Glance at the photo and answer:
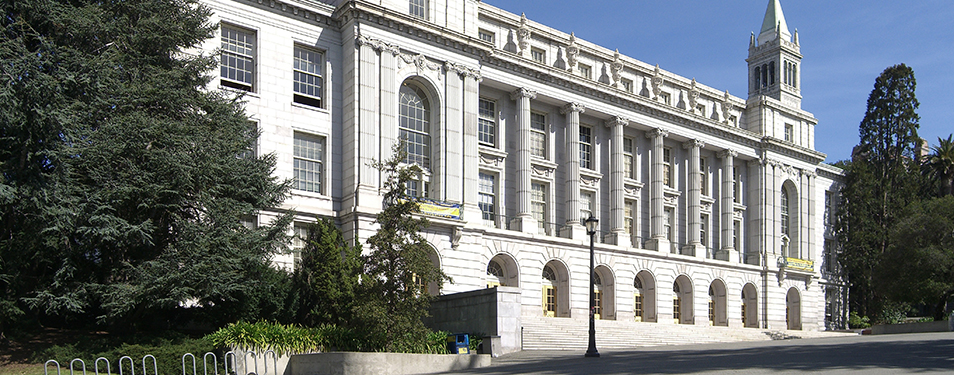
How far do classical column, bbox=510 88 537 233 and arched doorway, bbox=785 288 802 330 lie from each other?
26808 millimetres

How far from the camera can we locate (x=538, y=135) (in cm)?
4938

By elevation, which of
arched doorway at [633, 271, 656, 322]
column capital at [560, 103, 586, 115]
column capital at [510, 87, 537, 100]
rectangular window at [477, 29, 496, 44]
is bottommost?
arched doorway at [633, 271, 656, 322]

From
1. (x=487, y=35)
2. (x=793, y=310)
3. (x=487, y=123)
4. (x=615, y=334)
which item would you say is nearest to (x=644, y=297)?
(x=615, y=334)

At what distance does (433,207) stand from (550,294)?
1224 cm

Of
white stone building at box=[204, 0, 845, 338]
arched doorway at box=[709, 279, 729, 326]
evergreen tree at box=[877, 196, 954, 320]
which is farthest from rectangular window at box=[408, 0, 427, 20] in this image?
evergreen tree at box=[877, 196, 954, 320]

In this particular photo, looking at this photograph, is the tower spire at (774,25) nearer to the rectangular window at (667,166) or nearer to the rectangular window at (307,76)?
the rectangular window at (667,166)

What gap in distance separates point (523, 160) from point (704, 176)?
18.2m

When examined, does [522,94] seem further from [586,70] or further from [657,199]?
[657,199]

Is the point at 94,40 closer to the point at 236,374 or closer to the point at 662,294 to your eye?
the point at 236,374

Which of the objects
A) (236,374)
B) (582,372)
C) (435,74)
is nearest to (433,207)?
(435,74)

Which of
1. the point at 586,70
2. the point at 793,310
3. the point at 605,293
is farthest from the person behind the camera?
the point at 793,310

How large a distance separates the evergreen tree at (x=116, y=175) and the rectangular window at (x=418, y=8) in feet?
44.3

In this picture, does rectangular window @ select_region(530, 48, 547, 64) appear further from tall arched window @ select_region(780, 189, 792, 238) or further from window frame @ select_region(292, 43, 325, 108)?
tall arched window @ select_region(780, 189, 792, 238)

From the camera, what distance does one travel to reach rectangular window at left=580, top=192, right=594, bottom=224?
50513mm
